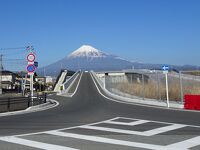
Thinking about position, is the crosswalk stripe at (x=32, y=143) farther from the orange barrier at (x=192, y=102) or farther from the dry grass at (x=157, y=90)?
the dry grass at (x=157, y=90)

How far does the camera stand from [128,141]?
1110 cm

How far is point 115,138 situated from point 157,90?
18.4 metres

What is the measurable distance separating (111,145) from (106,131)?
2.92m

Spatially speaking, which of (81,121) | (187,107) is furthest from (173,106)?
(81,121)

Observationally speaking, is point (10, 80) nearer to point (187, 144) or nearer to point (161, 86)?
point (161, 86)

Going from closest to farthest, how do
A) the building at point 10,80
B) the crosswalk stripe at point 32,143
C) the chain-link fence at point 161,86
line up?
the crosswalk stripe at point 32,143, the chain-link fence at point 161,86, the building at point 10,80

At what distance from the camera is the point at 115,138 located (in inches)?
459

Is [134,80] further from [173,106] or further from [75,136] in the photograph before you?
[75,136]

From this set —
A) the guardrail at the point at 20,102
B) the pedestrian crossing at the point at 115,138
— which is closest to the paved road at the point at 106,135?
the pedestrian crossing at the point at 115,138

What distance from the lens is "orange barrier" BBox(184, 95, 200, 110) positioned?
2181 cm

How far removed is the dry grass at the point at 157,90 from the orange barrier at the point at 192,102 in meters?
2.79

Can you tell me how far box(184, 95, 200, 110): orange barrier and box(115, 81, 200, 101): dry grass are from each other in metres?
2.79

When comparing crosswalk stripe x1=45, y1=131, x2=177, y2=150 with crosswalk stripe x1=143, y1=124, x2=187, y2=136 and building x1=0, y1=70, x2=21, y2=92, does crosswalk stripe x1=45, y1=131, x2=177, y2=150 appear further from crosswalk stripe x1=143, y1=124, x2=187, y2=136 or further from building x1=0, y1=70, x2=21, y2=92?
building x1=0, y1=70, x2=21, y2=92

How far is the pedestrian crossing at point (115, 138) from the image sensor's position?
10.3 m
